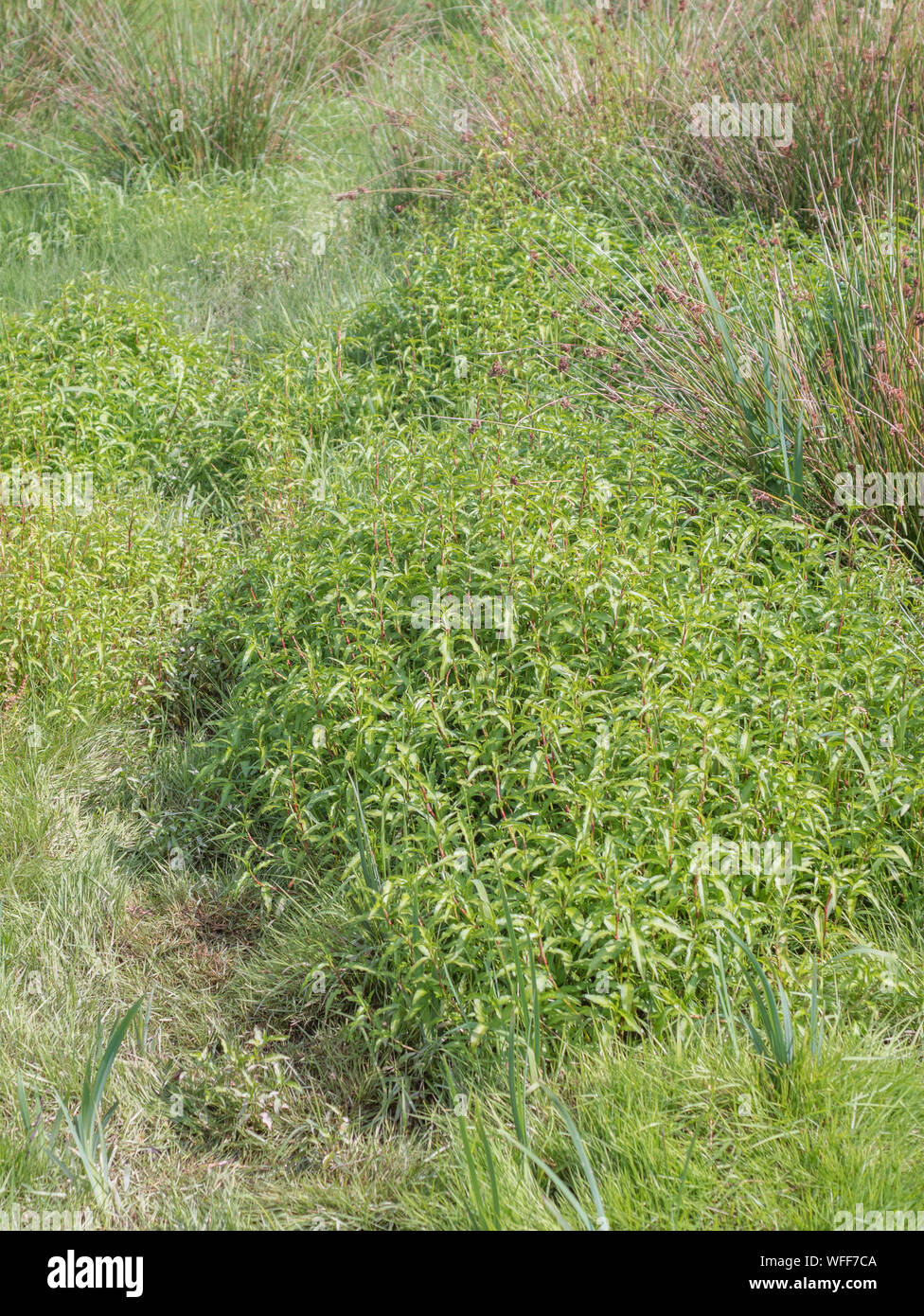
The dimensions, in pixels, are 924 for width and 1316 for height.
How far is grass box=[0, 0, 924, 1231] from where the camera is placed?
100.0 inches

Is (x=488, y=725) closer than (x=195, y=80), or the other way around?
(x=488, y=725)

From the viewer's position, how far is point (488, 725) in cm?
336

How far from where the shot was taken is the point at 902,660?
10.9 ft

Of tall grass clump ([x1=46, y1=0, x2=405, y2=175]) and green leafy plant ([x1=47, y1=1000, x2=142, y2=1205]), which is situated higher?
tall grass clump ([x1=46, y1=0, x2=405, y2=175])

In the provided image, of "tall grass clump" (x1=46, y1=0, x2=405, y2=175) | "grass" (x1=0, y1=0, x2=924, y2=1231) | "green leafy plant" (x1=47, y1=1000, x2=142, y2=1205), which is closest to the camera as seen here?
"green leafy plant" (x1=47, y1=1000, x2=142, y2=1205)

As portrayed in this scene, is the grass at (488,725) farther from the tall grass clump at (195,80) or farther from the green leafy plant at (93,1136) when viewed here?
the tall grass clump at (195,80)

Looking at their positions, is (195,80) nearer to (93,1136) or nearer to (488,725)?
(488,725)

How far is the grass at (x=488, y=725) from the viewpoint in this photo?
100.0 inches

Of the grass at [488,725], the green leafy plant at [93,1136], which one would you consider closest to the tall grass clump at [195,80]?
the grass at [488,725]

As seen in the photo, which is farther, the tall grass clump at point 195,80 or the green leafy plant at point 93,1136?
the tall grass clump at point 195,80

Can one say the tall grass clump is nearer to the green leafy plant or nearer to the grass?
the grass

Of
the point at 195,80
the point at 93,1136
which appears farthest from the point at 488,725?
the point at 195,80

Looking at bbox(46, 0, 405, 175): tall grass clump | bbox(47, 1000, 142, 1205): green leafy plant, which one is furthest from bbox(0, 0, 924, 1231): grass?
bbox(46, 0, 405, 175): tall grass clump

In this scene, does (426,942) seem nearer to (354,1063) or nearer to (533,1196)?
(354,1063)
